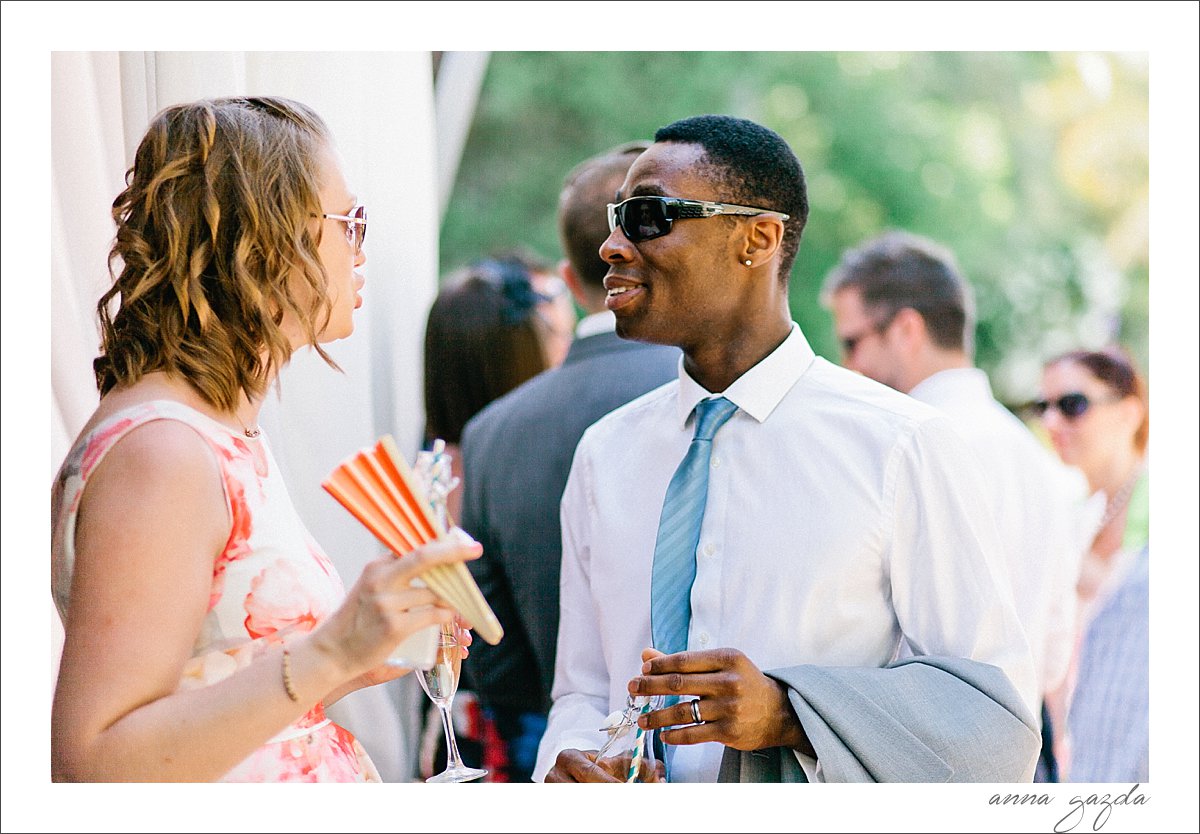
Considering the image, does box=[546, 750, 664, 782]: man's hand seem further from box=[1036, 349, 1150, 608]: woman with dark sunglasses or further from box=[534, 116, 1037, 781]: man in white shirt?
box=[1036, 349, 1150, 608]: woman with dark sunglasses

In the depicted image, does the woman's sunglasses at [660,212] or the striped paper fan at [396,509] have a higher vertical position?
the woman's sunglasses at [660,212]

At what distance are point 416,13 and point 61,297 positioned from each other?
1.05 metres

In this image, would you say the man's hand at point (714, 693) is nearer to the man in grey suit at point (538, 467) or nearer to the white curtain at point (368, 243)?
the white curtain at point (368, 243)

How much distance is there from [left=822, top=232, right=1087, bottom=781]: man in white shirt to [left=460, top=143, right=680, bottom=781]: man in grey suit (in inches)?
56.2

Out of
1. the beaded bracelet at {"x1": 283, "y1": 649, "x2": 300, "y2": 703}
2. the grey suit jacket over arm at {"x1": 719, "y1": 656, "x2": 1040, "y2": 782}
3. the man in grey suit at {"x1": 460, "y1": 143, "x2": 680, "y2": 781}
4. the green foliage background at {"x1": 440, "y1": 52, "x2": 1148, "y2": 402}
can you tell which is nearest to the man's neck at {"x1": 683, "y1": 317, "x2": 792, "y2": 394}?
the grey suit jacket over arm at {"x1": 719, "y1": 656, "x2": 1040, "y2": 782}

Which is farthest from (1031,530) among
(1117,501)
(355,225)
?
(355,225)

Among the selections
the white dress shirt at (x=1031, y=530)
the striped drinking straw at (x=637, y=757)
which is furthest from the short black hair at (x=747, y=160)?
the white dress shirt at (x=1031, y=530)

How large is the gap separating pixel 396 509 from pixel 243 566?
1.01 ft

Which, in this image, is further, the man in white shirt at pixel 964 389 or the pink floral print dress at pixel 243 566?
the man in white shirt at pixel 964 389

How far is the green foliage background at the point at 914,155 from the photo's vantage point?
47.6ft

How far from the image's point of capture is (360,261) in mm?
2236

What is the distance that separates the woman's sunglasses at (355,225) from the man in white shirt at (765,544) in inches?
24.6

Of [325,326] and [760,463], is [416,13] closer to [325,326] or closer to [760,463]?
[325,326]

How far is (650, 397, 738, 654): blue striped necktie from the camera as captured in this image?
7.97 feet
